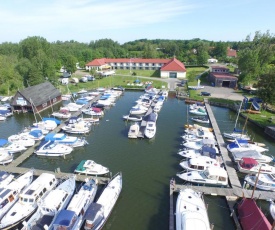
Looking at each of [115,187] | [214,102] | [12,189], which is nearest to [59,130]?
[12,189]

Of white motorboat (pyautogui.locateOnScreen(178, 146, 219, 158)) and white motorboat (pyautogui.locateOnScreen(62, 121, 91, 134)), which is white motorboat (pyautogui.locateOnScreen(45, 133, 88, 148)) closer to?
white motorboat (pyautogui.locateOnScreen(62, 121, 91, 134))

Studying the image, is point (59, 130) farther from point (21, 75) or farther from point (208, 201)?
point (21, 75)

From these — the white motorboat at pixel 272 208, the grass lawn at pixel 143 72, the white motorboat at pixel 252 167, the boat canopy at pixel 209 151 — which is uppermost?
the grass lawn at pixel 143 72

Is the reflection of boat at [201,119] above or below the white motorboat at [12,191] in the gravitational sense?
above

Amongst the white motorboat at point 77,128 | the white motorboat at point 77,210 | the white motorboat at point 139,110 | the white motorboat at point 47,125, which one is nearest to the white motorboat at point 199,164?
the white motorboat at point 77,210

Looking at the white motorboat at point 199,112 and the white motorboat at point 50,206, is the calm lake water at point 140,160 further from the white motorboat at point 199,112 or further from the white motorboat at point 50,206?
the white motorboat at point 50,206

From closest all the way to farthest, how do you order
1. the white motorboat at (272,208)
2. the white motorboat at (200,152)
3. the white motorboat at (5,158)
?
1. the white motorboat at (272,208)
2. the white motorboat at (5,158)
3. the white motorboat at (200,152)
